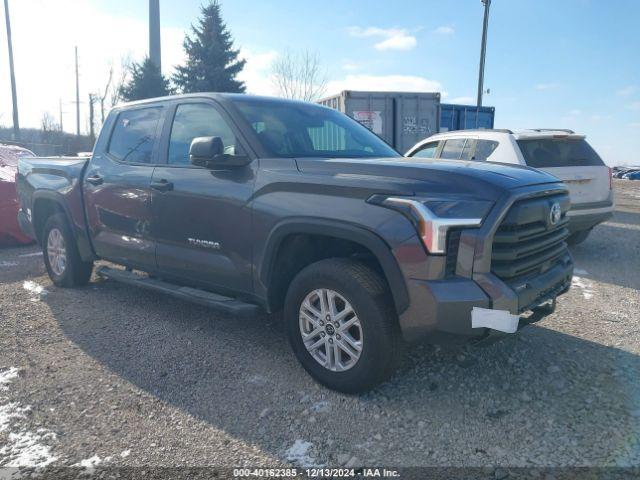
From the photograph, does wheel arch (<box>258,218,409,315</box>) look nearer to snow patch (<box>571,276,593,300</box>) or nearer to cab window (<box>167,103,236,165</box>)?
cab window (<box>167,103,236,165</box>)

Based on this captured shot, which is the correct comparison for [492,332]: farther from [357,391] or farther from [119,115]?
[119,115]

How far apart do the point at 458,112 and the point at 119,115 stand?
13459 millimetres

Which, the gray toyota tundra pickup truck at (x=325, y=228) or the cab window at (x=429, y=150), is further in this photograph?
the cab window at (x=429, y=150)

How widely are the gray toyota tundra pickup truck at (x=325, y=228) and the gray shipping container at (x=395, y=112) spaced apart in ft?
28.7

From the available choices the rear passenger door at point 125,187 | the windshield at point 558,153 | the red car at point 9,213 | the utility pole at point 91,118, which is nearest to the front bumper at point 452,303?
the rear passenger door at point 125,187

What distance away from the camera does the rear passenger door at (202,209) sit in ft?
12.4

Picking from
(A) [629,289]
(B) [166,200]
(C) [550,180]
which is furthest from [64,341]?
(A) [629,289]

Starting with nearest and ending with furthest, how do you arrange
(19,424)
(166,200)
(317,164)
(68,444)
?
(68,444) → (19,424) → (317,164) → (166,200)

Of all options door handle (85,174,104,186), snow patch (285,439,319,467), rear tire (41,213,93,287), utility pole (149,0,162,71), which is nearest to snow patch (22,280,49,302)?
rear tire (41,213,93,287)

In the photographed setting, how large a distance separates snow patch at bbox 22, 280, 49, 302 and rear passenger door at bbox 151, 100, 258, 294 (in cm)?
207

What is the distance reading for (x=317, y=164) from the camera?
346 cm

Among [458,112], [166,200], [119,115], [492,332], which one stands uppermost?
[458,112]

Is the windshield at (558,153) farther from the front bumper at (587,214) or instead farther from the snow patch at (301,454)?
the snow patch at (301,454)

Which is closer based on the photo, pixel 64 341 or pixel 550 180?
pixel 550 180
